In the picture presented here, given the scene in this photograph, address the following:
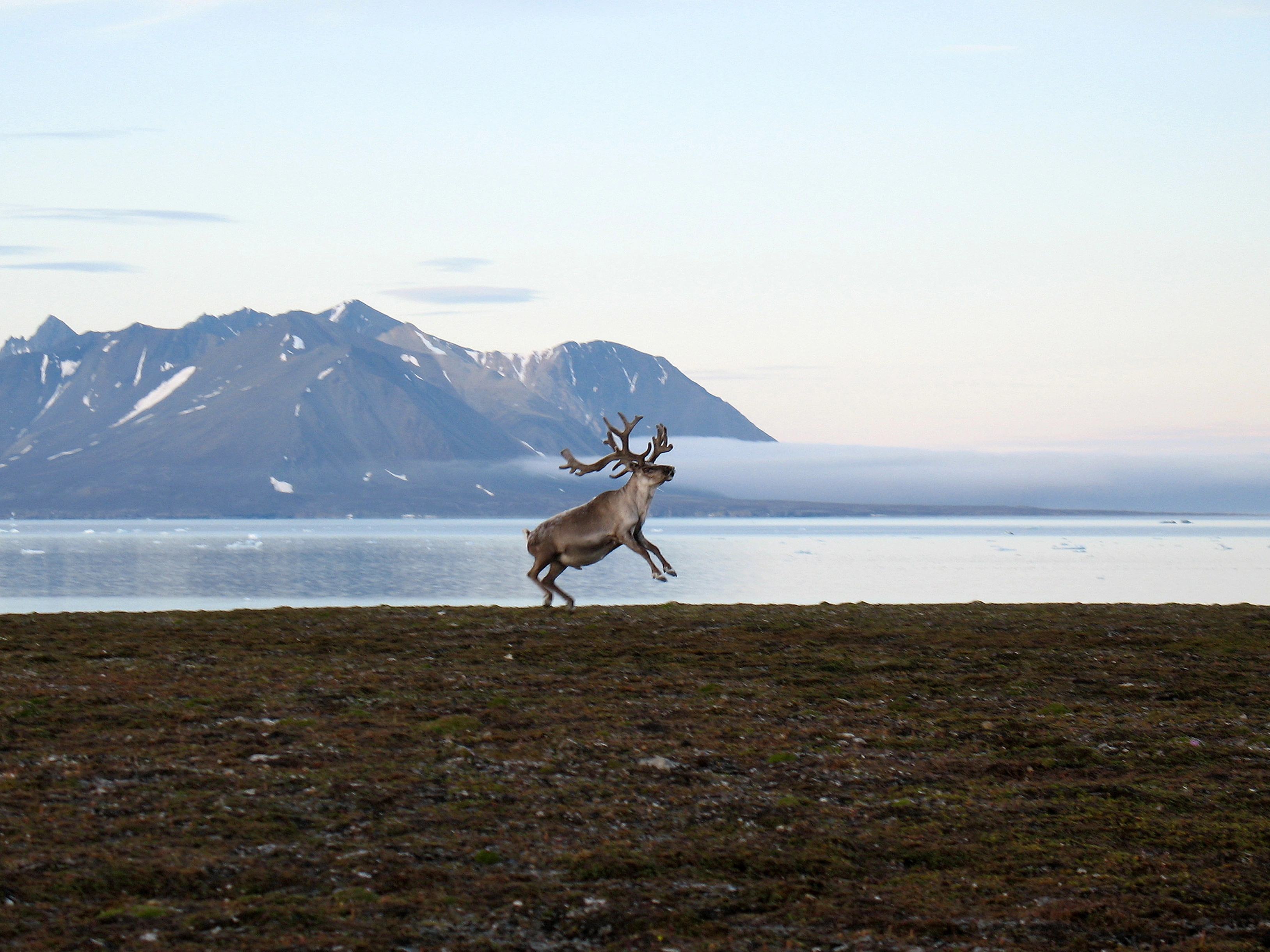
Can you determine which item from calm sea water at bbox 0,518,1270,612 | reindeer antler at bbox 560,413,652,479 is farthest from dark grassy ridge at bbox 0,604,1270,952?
calm sea water at bbox 0,518,1270,612

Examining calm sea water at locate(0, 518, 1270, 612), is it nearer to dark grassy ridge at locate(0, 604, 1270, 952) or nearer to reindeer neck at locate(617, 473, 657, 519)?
reindeer neck at locate(617, 473, 657, 519)

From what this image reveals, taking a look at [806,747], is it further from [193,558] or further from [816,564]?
[193,558]

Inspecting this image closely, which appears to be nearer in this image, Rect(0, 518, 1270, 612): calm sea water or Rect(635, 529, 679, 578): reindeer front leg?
Rect(635, 529, 679, 578): reindeer front leg

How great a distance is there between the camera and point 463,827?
1077 cm

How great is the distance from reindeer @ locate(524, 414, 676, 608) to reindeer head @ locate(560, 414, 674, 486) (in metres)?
0.02

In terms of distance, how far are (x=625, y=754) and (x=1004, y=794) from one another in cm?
388

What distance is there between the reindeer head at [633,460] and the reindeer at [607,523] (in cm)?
2

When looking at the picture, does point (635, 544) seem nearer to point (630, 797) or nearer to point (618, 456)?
point (618, 456)

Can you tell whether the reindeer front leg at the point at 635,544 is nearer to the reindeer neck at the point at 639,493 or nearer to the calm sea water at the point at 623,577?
the reindeer neck at the point at 639,493

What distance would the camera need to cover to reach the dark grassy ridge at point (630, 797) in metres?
8.80

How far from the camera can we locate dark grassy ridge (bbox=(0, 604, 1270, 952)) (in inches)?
347

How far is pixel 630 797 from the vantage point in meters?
11.8

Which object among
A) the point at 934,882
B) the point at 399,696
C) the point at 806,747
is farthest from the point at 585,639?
the point at 934,882

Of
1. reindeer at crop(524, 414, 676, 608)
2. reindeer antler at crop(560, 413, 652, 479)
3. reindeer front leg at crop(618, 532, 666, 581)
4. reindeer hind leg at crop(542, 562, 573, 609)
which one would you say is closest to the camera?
reindeer front leg at crop(618, 532, 666, 581)
